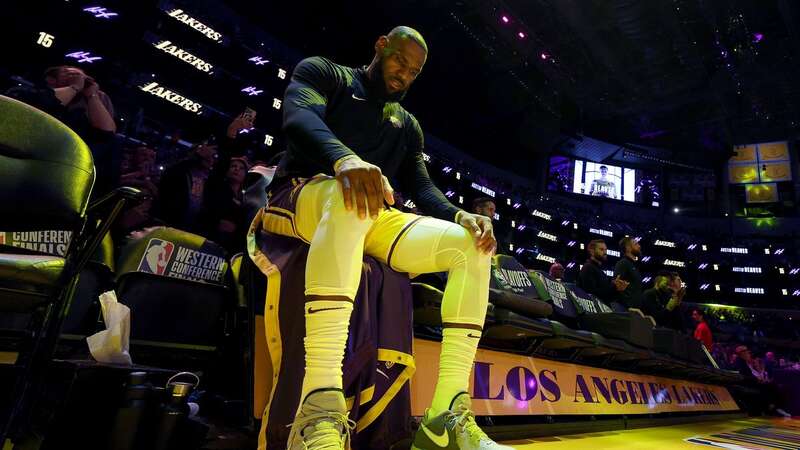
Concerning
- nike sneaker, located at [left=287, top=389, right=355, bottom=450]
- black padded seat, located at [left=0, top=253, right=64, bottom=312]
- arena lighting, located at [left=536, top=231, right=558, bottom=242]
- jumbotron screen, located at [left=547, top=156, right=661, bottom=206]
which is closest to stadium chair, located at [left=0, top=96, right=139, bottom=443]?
black padded seat, located at [left=0, top=253, right=64, bottom=312]

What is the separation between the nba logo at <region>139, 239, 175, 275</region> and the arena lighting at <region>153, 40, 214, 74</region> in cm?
982

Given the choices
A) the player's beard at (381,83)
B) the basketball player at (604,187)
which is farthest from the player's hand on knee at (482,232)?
the basketball player at (604,187)

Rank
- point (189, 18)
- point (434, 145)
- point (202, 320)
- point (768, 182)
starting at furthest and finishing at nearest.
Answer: point (768, 182), point (434, 145), point (189, 18), point (202, 320)

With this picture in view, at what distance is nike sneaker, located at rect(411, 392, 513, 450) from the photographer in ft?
3.43

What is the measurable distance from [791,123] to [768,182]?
4412 mm

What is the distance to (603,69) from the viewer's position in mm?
13883

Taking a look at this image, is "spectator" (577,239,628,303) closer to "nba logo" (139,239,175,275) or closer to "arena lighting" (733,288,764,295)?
"nba logo" (139,239,175,275)

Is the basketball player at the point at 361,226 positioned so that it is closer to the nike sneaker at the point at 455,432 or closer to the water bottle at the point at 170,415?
the nike sneaker at the point at 455,432

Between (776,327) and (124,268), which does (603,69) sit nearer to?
(776,327)

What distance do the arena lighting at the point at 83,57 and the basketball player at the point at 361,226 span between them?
8.26m

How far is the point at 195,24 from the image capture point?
10102 millimetres

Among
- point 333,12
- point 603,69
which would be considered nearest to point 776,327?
point 603,69

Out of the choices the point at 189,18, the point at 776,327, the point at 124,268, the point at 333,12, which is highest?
the point at 333,12

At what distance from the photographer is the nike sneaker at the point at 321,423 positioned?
87 centimetres
